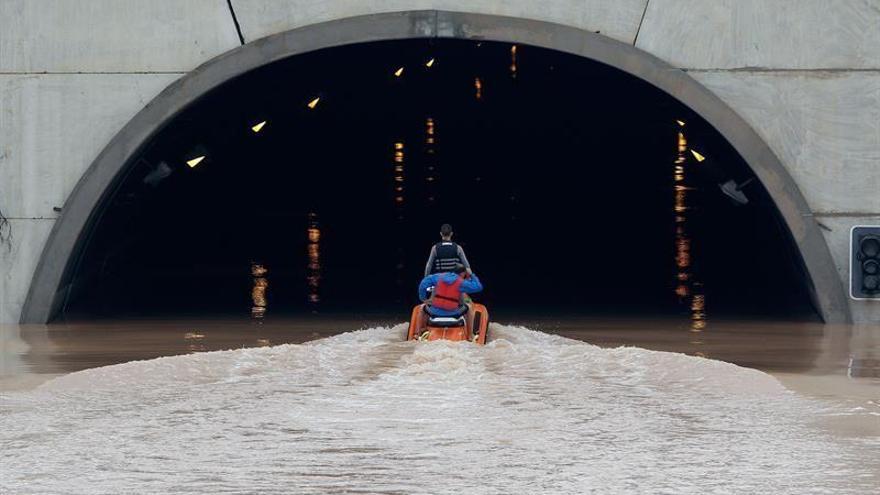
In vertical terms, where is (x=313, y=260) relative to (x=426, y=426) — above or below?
above

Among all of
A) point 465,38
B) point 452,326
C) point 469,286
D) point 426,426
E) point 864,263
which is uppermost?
point 465,38

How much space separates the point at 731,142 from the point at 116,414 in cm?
924

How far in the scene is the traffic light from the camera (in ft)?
66.4

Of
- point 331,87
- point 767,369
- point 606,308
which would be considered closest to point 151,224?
point 331,87

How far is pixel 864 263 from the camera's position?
20297mm

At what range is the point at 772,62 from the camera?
Result: 67.2 ft

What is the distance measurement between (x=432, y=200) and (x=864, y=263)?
902 inches

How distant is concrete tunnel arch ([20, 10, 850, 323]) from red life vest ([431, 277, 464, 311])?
131 inches

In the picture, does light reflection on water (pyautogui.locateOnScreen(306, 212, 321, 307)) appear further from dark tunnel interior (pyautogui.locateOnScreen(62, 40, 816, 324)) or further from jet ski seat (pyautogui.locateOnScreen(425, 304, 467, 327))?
jet ski seat (pyautogui.locateOnScreen(425, 304, 467, 327))

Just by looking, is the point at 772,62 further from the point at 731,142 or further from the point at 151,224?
the point at 151,224

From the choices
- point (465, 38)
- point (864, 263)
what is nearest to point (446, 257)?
point (465, 38)

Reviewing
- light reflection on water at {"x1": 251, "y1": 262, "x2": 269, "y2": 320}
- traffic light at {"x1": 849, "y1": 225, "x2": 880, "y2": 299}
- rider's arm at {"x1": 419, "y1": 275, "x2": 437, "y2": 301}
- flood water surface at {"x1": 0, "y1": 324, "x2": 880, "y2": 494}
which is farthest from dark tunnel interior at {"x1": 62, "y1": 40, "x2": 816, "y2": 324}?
flood water surface at {"x1": 0, "y1": 324, "x2": 880, "y2": 494}

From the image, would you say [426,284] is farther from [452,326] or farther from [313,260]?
[313,260]

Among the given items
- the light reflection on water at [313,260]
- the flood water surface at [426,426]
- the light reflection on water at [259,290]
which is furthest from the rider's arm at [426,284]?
the light reflection on water at [313,260]
